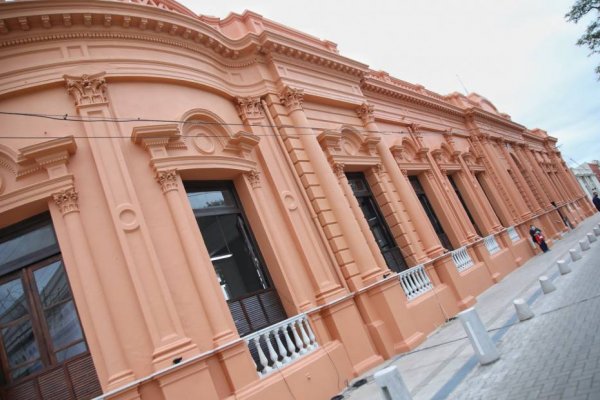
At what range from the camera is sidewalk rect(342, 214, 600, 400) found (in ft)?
13.8

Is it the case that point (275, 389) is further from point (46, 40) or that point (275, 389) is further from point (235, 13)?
point (235, 13)

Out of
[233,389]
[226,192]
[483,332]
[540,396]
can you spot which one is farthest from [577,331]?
[226,192]

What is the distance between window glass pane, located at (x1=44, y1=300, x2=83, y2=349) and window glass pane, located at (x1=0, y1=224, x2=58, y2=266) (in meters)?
0.91

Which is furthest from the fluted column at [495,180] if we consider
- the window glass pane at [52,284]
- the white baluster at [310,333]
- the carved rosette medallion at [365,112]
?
the window glass pane at [52,284]

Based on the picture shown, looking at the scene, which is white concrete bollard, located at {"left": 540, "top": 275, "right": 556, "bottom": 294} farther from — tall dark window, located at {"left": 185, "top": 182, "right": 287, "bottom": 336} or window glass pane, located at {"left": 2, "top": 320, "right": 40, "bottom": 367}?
window glass pane, located at {"left": 2, "top": 320, "right": 40, "bottom": 367}

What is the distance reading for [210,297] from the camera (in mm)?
6426

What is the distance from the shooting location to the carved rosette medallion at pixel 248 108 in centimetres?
913

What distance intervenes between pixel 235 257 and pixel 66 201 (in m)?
3.16

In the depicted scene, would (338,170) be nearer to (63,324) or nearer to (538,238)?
(63,324)

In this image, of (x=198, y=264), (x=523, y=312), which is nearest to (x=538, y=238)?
(x=523, y=312)

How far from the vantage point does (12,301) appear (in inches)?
243

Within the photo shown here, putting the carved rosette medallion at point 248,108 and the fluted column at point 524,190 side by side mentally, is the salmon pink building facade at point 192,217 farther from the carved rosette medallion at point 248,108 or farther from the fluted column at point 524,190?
the fluted column at point 524,190

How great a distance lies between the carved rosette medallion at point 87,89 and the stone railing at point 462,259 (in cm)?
1064

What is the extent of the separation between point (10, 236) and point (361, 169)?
8388 millimetres
